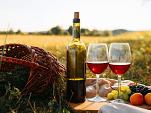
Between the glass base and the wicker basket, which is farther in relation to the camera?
the glass base

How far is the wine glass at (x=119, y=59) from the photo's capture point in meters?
3.26

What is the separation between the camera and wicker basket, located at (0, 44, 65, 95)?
323 cm

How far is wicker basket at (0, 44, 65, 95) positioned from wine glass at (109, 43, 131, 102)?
0.40 meters

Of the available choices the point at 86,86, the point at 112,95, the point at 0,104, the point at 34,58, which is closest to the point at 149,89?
the point at 112,95

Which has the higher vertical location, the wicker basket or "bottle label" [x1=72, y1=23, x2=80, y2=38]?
"bottle label" [x1=72, y1=23, x2=80, y2=38]

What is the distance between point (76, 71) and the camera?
3.37 m

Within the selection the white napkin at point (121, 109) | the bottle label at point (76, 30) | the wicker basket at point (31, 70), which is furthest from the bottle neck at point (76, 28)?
the white napkin at point (121, 109)

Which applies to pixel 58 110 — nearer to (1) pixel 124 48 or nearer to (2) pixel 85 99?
(2) pixel 85 99

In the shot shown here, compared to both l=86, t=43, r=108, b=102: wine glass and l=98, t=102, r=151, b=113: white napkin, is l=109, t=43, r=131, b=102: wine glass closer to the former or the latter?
l=86, t=43, r=108, b=102: wine glass

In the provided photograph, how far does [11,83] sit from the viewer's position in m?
3.42

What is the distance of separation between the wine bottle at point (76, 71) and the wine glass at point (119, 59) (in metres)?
0.22

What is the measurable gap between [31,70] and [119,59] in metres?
0.63

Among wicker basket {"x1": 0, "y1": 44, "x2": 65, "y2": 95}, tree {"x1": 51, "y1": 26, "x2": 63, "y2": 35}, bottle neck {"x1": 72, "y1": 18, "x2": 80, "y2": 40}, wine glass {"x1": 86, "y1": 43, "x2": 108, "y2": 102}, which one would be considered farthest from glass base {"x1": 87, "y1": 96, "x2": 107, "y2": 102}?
A: tree {"x1": 51, "y1": 26, "x2": 63, "y2": 35}

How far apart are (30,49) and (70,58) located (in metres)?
0.30
